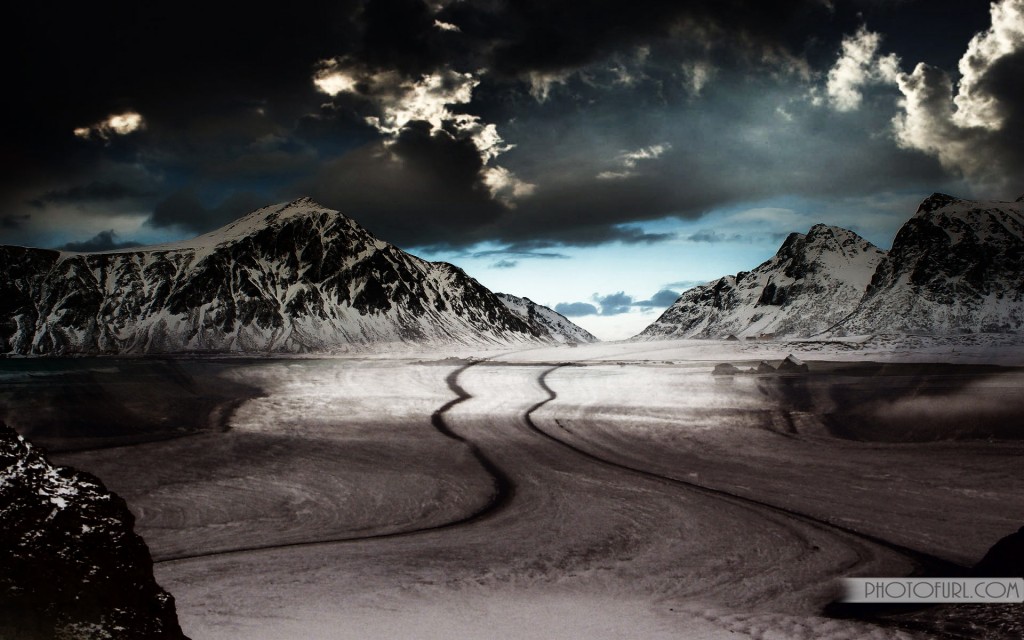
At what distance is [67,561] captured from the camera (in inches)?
228

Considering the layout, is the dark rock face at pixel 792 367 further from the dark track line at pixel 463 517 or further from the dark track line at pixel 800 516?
the dark track line at pixel 463 517

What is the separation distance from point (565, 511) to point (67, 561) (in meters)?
12.5

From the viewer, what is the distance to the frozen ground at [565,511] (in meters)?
10.3

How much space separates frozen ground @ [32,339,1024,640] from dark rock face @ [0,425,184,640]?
11.3ft

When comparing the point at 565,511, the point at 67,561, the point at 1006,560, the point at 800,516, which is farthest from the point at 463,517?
the point at 67,561

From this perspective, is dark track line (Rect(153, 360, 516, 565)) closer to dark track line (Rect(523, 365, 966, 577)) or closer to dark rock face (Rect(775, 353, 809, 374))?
dark track line (Rect(523, 365, 966, 577))

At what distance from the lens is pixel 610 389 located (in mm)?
45156

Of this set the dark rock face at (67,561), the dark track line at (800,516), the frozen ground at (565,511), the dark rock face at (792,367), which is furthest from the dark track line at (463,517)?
the dark rock face at (792,367)

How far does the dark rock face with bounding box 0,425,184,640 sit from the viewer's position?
17.9 ft

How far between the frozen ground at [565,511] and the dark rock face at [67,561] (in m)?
3.44

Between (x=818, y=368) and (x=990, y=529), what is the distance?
45546 millimetres

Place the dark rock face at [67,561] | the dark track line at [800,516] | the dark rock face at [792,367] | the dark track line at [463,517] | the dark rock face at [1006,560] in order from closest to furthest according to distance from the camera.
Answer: the dark rock face at [67,561] < the dark rock face at [1006,560] < the dark track line at [800,516] < the dark track line at [463,517] < the dark rock face at [792,367]

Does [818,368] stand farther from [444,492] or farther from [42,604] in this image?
[42,604]

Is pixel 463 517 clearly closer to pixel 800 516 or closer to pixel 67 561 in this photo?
pixel 800 516
